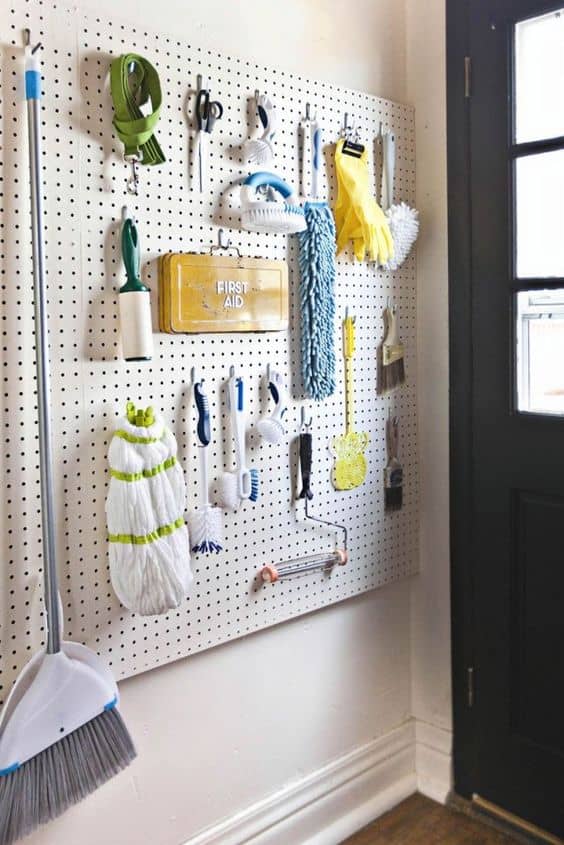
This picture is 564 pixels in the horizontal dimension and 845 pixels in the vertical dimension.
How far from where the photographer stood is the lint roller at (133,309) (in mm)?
1369

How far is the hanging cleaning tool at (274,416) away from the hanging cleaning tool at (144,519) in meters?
0.29

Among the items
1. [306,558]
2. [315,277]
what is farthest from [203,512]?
[315,277]

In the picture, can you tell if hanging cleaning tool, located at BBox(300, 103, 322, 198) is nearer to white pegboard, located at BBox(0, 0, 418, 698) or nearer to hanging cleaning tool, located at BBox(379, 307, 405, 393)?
white pegboard, located at BBox(0, 0, 418, 698)

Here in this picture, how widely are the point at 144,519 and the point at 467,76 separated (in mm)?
1292

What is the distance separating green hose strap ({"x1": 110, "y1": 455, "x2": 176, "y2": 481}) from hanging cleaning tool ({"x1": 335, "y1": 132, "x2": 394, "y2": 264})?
27.4 inches

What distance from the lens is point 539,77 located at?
1808 mm

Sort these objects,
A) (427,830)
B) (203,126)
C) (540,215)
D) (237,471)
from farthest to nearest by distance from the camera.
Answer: (427,830) < (540,215) < (237,471) < (203,126)

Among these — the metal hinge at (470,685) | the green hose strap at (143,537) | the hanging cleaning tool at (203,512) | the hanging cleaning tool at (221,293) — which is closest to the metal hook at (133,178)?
the hanging cleaning tool at (221,293)

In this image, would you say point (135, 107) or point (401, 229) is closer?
point (135, 107)

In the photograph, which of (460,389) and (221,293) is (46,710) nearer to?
(221,293)

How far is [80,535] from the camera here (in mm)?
1392

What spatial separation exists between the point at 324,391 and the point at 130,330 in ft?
1.76

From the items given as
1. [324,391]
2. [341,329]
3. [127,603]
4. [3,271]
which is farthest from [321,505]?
[3,271]

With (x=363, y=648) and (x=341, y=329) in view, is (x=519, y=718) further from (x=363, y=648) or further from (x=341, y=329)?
(x=341, y=329)
